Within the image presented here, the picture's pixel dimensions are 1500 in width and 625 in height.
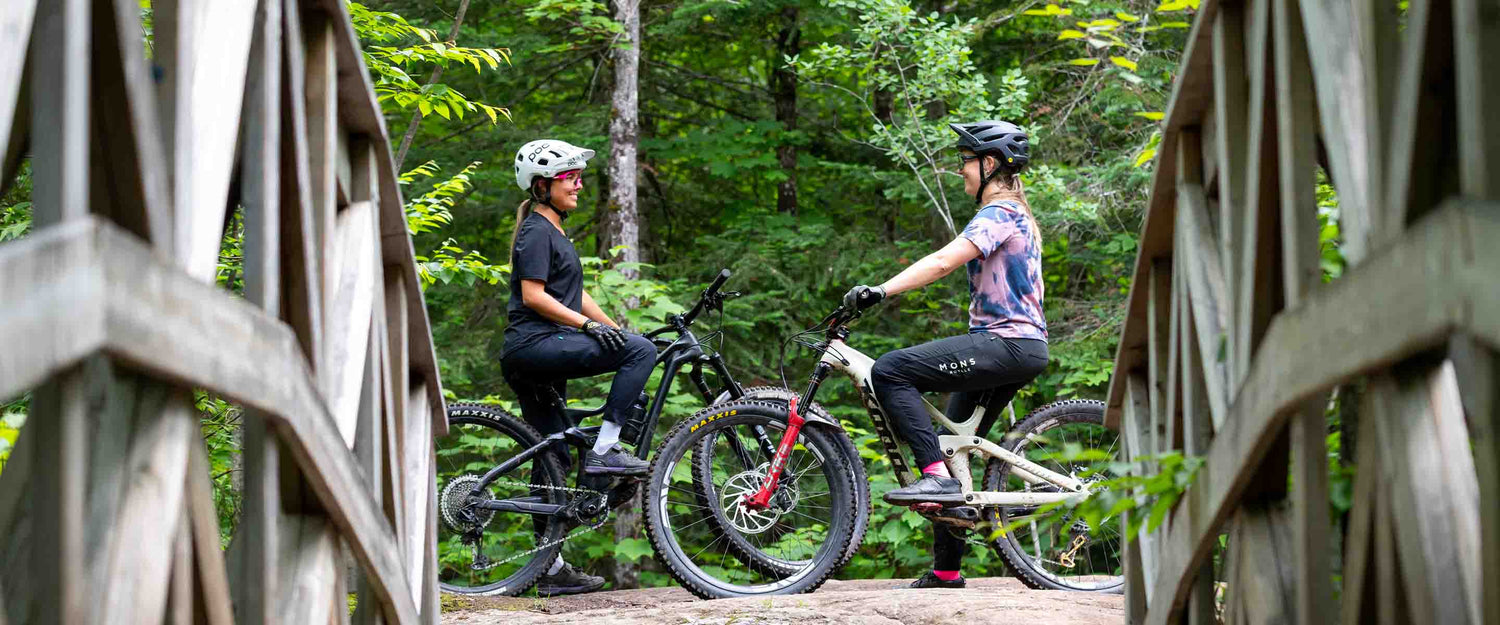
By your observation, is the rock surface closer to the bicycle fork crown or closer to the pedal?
the pedal

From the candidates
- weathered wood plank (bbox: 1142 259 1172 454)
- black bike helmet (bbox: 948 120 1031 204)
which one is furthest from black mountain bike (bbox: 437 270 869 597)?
weathered wood plank (bbox: 1142 259 1172 454)

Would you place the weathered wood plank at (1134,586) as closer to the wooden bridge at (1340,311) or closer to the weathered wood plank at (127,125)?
the wooden bridge at (1340,311)

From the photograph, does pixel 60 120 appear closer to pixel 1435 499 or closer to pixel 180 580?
pixel 180 580

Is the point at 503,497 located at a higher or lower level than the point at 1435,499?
higher

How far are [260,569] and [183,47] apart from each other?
3.10 ft

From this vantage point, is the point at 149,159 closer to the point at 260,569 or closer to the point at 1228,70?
the point at 260,569

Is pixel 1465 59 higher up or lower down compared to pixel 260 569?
higher up

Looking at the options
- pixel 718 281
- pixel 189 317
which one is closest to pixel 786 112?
pixel 718 281

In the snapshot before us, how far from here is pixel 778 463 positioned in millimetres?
6355

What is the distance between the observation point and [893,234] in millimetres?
14477

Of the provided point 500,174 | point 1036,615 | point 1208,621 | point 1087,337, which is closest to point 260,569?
point 1208,621

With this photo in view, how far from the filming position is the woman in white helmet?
6.48 metres

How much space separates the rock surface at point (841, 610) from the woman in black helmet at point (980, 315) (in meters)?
0.63

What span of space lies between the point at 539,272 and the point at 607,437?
0.79m
